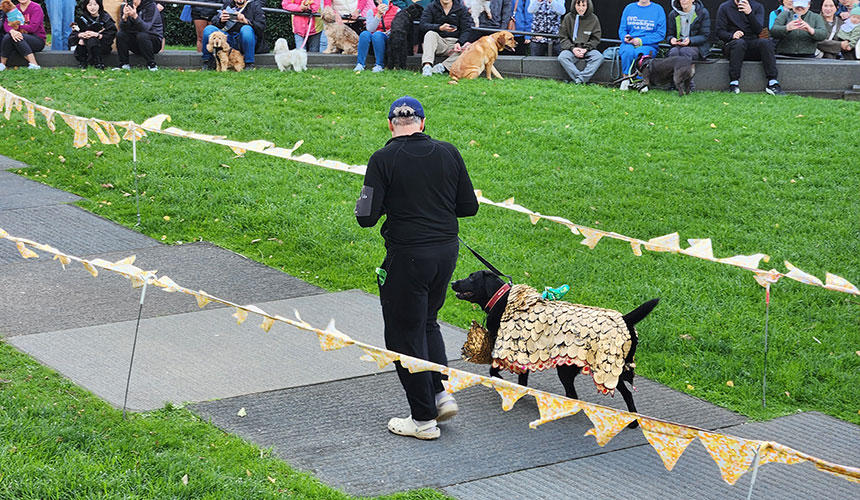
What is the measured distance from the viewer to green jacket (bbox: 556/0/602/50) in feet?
53.4

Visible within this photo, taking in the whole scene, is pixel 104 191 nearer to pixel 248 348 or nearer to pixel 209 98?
pixel 209 98

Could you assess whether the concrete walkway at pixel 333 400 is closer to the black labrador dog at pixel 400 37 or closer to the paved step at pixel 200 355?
the paved step at pixel 200 355

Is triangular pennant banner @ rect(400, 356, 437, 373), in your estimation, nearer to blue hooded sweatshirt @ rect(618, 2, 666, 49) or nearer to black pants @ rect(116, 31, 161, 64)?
blue hooded sweatshirt @ rect(618, 2, 666, 49)

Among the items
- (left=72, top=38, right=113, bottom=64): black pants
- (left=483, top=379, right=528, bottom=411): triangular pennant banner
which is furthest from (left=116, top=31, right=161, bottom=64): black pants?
(left=483, top=379, right=528, bottom=411): triangular pennant banner

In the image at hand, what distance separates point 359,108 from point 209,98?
217cm

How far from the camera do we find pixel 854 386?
6551 millimetres

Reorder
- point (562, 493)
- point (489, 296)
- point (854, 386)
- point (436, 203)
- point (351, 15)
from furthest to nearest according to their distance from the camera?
point (351, 15)
point (854, 386)
point (489, 296)
point (436, 203)
point (562, 493)

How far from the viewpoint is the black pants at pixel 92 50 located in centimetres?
1585

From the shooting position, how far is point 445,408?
5.64m

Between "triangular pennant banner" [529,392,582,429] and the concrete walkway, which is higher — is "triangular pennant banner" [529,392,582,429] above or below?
above

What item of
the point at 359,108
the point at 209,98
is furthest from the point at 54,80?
the point at 359,108

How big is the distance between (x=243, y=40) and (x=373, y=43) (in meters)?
2.24

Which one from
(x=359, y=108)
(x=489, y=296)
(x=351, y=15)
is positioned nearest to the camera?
(x=489, y=296)

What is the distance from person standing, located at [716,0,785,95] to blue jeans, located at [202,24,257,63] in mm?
7850
